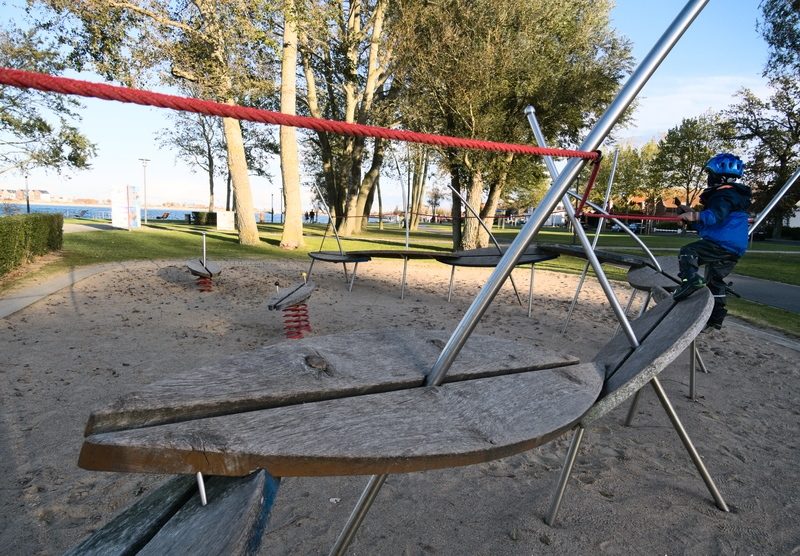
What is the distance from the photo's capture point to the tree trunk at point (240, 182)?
1530 centimetres

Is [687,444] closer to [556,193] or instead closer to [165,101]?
[556,193]

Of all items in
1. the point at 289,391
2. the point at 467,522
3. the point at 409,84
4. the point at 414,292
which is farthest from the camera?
the point at 409,84

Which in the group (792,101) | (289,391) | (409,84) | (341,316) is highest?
(792,101)

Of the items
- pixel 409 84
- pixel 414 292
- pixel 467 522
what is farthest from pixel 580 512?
pixel 409 84

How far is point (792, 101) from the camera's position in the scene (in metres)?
24.5

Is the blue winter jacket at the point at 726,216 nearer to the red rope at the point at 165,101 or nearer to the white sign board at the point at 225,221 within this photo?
the red rope at the point at 165,101

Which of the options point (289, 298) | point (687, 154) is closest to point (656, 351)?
point (289, 298)

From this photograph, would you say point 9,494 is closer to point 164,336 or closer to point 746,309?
point 164,336

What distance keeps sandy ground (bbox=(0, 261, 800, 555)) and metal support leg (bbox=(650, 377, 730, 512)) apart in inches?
3.3

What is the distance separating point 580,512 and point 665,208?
232 feet

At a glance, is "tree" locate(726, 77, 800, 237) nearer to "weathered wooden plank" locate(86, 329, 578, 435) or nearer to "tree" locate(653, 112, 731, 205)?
"tree" locate(653, 112, 731, 205)

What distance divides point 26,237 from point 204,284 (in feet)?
14.8

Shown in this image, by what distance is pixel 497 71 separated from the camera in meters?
13.9

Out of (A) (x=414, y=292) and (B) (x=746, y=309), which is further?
(A) (x=414, y=292)
